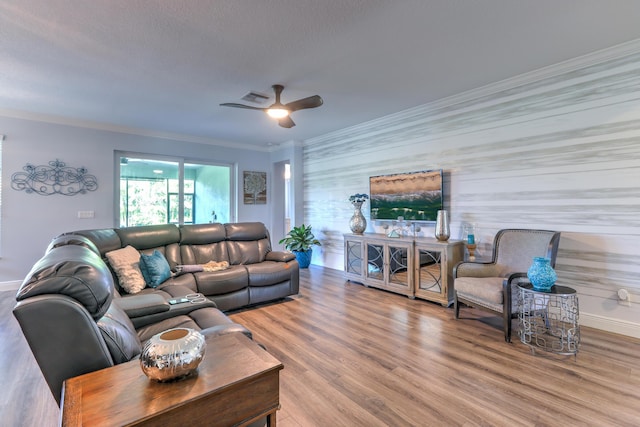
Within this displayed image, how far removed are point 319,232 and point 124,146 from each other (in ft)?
12.9

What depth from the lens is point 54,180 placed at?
14.9 ft

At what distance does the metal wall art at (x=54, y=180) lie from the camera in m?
4.33

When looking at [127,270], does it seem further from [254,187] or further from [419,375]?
[254,187]

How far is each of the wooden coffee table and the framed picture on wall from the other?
5642mm

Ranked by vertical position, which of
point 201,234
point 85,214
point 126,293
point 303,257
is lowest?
point 303,257

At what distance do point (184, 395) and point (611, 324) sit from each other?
3.76 m

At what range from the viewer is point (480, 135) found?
3.65 meters

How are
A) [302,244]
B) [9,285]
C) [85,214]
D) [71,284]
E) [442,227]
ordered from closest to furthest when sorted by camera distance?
[71,284]
[442,227]
[9,285]
[85,214]
[302,244]

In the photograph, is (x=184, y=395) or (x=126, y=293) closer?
(x=184, y=395)

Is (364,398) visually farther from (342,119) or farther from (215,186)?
(215,186)

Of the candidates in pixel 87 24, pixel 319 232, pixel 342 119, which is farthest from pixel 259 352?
pixel 319 232

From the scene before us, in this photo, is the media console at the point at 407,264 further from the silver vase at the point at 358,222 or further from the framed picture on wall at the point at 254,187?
the framed picture on wall at the point at 254,187

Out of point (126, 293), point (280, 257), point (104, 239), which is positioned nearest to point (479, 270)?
point (280, 257)

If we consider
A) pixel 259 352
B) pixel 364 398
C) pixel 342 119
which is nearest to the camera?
pixel 259 352
